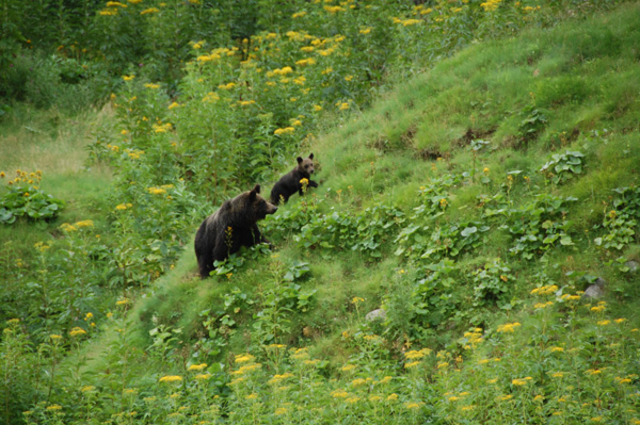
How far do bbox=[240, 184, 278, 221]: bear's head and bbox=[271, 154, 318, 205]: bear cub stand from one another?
1.32 meters

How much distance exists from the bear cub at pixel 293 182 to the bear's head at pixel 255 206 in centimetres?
Result: 132

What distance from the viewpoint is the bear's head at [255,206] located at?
353 inches

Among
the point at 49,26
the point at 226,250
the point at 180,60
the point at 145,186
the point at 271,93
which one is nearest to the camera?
the point at 226,250

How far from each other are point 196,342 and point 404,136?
485cm

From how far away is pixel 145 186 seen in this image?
34.0 feet

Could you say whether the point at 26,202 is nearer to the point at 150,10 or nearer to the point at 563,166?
the point at 150,10

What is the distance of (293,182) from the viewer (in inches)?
416

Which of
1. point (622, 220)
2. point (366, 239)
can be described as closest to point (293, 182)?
point (366, 239)

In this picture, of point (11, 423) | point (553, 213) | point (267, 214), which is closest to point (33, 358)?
point (11, 423)

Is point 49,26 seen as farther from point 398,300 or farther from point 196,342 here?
point 398,300

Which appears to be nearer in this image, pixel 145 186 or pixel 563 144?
pixel 563 144

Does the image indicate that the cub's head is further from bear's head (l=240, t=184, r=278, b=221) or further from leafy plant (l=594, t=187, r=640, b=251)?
leafy plant (l=594, t=187, r=640, b=251)

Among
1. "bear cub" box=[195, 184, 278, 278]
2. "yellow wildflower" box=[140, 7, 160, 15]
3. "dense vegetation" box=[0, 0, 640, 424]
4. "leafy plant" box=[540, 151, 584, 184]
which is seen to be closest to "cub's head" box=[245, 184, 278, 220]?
"bear cub" box=[195, 184, 278, 278]

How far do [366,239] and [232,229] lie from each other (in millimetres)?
2002
